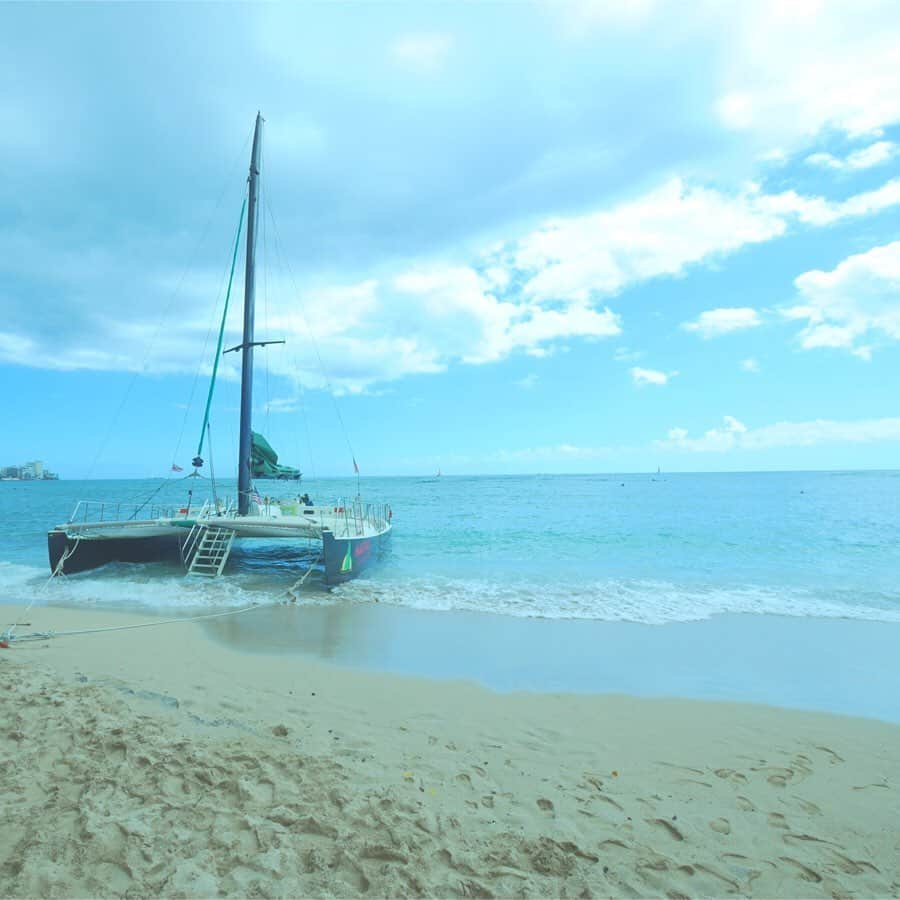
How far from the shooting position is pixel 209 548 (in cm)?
1443

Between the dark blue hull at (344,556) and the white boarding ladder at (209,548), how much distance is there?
119 inches

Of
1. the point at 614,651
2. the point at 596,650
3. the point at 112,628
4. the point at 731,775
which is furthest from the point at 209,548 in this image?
the point at 731,775

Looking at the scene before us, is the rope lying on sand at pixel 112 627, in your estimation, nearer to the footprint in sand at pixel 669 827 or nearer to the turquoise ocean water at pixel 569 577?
the turquoise ocean water at pixel 569 577

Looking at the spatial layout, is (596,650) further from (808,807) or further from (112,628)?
(112,628)

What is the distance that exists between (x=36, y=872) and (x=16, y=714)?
9.26ft

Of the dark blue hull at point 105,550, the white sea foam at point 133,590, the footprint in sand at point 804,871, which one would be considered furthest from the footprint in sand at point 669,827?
the dark blue hull at point 105,550

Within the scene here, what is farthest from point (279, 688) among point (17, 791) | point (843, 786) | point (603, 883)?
point (843, 786)

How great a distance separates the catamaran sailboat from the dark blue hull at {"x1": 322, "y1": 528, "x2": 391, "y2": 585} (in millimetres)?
26

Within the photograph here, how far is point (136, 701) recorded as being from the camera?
18.3ft

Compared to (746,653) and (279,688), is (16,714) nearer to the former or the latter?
(279,688)

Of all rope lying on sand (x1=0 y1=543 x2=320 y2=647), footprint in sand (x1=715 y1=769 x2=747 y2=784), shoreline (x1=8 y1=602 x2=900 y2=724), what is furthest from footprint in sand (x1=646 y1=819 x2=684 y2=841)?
rope lying on sand (x1=0 y1=543 x2=320 y2=647)

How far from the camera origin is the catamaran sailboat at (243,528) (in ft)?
43.1

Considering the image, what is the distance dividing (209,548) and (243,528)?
1.77 meters

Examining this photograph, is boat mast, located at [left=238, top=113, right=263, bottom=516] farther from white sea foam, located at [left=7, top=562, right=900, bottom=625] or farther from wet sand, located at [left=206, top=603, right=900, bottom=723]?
wet sand, located at [left=206, top=603, right=900, bottom=723]
